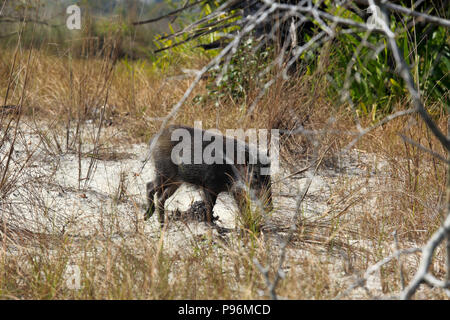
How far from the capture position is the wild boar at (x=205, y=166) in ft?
10.0

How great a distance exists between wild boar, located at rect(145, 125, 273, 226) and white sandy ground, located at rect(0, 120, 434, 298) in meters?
0.11

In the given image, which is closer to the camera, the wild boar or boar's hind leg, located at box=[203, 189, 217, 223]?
boar's hind leg, located at box=[203, 189, 217, 223]

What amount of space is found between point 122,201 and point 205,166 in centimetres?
59

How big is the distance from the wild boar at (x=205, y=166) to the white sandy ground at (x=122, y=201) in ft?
0.37

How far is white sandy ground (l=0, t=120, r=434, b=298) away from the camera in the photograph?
2.54 metres

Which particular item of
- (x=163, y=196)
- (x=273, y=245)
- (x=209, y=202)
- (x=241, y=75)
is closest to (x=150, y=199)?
(x=163, y=196)

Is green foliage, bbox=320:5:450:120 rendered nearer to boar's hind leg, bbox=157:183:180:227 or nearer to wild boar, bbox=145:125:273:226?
wild boar, bbox=145:125:273:226

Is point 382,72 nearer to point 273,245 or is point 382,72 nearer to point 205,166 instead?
point 205,166

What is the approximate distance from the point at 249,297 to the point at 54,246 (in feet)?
3.68

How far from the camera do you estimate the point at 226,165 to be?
→ 3088 millimetres
